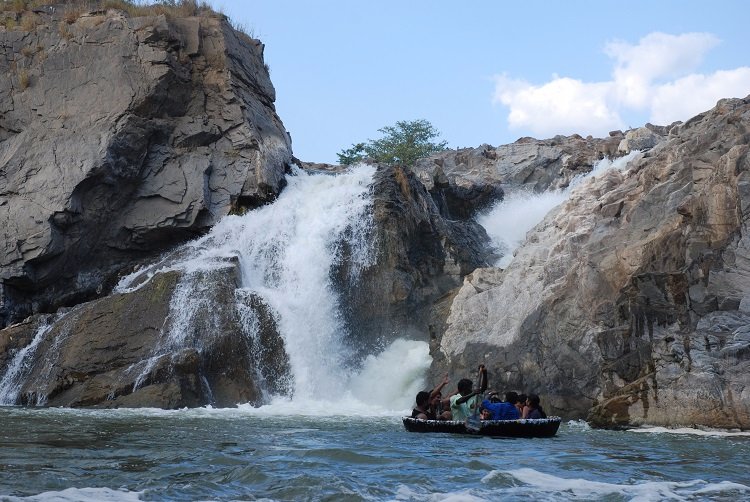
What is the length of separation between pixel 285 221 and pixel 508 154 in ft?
43.3

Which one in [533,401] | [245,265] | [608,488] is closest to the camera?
[608,488]

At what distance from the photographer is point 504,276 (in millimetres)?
20672

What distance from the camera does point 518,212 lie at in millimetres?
30844

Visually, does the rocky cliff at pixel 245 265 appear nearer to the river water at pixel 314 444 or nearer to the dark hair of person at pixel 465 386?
the river water at pixel 314 444

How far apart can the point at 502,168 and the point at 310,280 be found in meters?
13.6

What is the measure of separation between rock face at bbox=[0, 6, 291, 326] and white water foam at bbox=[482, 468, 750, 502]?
16.9 meters

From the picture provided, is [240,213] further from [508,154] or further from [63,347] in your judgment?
[508,154]

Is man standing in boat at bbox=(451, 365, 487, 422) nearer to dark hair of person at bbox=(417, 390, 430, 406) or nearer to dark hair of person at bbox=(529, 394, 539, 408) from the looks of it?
dark hair of person at bbox=(417, 390, 430, 406)

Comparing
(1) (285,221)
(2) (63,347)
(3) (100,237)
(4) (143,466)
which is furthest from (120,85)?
(4) (143,466)

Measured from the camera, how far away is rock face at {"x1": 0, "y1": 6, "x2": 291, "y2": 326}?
80.1 feet

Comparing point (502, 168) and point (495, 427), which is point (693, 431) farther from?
point (502, 168)

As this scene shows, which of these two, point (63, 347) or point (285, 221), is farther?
point (285, 221)

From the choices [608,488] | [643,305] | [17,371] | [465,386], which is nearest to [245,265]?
[17,371]

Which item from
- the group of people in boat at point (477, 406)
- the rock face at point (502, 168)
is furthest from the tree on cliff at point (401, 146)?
the group of people in boat at point (477, 406)
